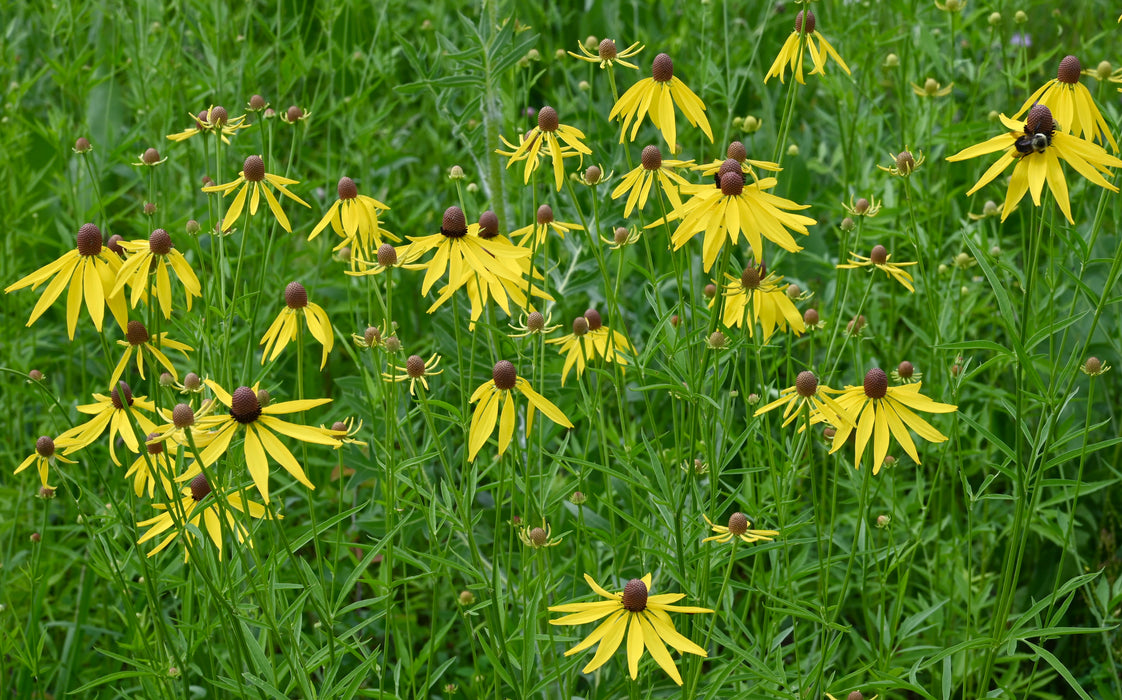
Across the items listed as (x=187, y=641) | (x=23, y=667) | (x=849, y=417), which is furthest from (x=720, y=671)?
(x=23, y=667)

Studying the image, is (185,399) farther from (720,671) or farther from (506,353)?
(720,671)

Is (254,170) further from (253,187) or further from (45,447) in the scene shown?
(45,447)

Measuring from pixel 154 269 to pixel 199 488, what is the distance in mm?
370

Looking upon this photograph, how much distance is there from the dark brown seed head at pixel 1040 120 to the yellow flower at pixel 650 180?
1.57ft

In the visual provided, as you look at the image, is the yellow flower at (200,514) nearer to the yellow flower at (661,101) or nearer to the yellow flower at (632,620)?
the yellow flower at (632,620)

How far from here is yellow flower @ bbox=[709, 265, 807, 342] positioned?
1786 mm

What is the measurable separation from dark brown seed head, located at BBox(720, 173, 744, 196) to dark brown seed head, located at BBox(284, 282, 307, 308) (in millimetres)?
676

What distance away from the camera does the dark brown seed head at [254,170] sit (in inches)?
68.7

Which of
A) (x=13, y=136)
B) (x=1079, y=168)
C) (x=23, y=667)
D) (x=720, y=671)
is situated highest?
(x=1079, y=168)

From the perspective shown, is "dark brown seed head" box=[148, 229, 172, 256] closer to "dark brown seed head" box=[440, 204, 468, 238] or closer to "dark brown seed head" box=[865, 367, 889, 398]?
"dark brown seed head" box=[440, 204, 468, 238]

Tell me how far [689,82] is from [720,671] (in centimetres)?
214

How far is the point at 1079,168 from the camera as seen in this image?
4.79 ft

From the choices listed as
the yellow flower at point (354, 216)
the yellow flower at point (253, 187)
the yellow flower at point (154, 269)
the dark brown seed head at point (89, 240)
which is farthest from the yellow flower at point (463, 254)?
the dark brown seed head at point (89, 240)

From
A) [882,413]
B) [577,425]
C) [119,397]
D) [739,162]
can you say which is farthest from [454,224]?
[577,425]
